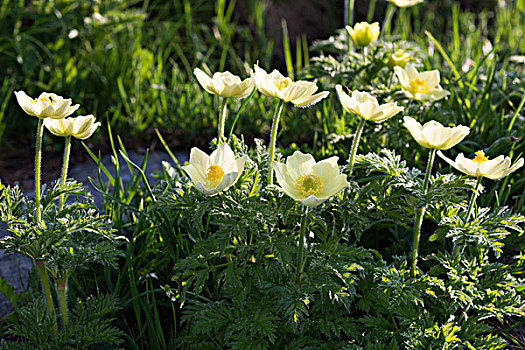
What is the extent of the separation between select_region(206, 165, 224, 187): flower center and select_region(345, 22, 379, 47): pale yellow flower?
3.53 ft

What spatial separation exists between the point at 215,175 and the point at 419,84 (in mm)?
979

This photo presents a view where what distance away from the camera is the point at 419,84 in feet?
6.95

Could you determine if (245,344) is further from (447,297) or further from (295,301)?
(447,297)

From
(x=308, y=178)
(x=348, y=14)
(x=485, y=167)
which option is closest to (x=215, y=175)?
(x=308, y=178)

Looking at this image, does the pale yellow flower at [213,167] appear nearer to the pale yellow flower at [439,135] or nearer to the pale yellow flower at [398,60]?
the pale yellow flower at [439,135]

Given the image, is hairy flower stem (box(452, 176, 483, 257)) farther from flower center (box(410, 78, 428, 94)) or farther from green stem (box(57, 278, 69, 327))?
green stem (box(57, 278, 69, 327))

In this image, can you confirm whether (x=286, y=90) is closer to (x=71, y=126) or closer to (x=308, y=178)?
(x=308, y=178)

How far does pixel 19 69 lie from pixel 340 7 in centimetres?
288

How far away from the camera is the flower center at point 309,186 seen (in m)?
1.57

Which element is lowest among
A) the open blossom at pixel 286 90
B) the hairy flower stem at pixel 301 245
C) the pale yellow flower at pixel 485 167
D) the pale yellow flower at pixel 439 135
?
the hairy flower stem at pixel 301 245

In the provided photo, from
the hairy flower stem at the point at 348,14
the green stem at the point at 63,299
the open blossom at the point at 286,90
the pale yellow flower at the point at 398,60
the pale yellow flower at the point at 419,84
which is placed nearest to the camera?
the open blossom at the point at 286,90

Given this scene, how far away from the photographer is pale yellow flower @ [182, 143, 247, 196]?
160 centimetres

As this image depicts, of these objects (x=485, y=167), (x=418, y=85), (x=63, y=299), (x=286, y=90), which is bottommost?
(x=63, y=299)

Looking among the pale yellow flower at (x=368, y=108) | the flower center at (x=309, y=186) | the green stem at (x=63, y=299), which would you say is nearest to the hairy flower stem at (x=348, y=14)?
the pale yellow flower at (x=368, y=108)
